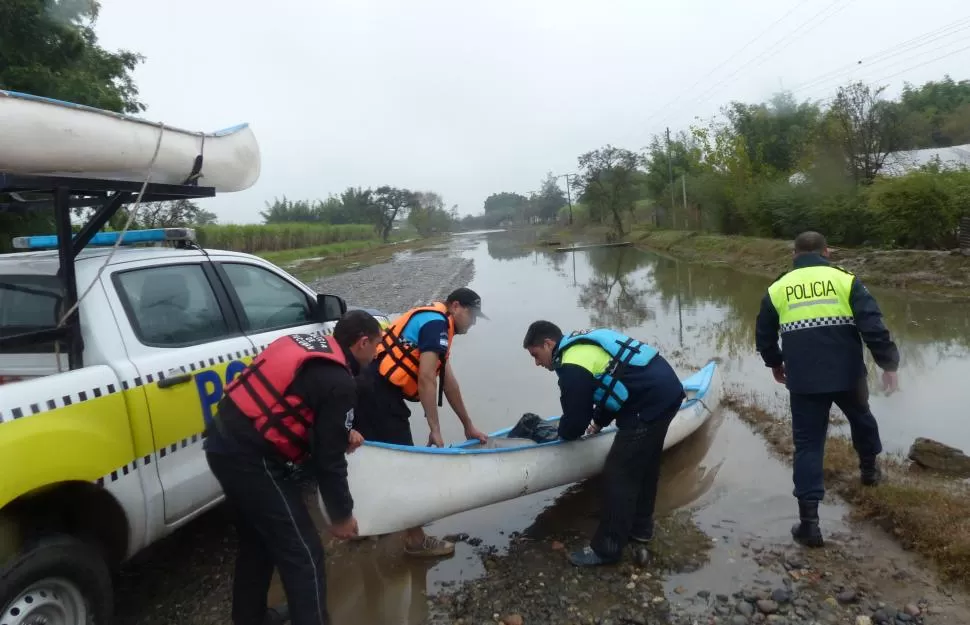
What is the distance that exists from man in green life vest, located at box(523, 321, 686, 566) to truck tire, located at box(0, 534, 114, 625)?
252 centimetres

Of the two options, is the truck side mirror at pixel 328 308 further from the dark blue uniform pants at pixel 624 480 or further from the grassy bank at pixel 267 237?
the grassy bank at pixel 267 237

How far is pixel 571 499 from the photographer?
5.18 m

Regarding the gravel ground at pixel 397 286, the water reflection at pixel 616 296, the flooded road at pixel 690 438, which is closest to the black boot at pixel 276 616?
the flooded road at pixel 690 438

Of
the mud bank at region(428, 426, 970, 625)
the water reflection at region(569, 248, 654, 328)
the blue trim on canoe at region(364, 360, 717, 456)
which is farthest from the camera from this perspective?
the water reflection at region(569, 248, 654, 328)

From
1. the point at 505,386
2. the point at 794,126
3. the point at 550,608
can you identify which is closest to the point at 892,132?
the point at 794,126

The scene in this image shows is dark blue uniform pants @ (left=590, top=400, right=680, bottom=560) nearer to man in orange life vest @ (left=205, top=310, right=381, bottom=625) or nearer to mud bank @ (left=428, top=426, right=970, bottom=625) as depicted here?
mud bank @ (left=428, top=426, right=970, bottom=625)

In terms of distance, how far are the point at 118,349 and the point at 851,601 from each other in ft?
13.2

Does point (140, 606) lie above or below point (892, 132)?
below

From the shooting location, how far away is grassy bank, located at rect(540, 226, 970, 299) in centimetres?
1431

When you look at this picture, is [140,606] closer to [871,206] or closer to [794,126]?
[871,206]

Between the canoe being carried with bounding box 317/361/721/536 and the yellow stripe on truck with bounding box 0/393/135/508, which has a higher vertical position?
the yellow stripe on truck with bounding box 0/393/135/508

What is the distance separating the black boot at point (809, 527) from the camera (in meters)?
4.19

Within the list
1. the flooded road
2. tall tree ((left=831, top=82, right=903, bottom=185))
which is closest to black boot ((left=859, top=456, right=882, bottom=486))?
the flooded road

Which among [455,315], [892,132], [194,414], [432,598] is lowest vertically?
[432,598]
